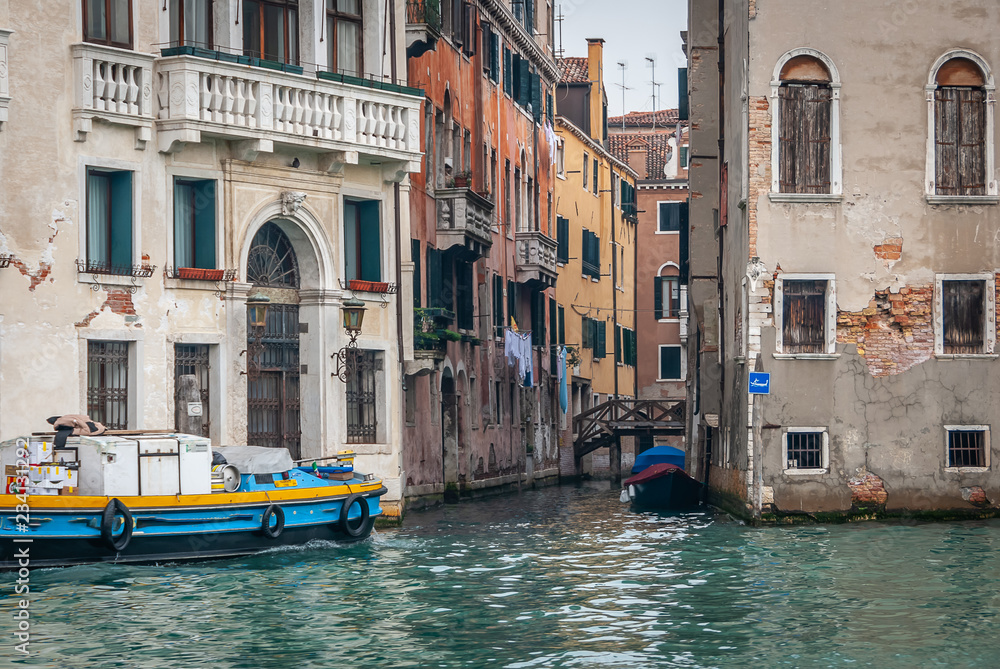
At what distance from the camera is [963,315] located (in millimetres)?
23656

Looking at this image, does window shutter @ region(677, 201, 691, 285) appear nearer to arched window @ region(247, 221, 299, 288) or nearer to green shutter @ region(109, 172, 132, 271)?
arched window @ region(247, 221, 299, 288)

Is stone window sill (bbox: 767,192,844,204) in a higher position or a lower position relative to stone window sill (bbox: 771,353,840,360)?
higher

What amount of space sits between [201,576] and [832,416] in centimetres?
1026

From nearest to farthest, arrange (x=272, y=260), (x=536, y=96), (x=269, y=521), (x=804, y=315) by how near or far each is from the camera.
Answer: (x=269, y=521)
(x=272, y=260)
(x=804, y=315)
(x=536, y=96)

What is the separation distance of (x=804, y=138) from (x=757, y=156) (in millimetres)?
789

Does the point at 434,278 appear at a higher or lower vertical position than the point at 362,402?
higher

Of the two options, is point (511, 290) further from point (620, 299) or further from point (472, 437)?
point (620, 299)

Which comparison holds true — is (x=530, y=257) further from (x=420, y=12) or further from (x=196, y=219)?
(x=196, y=219)

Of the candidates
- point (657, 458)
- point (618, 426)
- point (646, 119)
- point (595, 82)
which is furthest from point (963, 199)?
point (646, 119)

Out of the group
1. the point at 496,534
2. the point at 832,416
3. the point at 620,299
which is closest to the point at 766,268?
the point at 832,416

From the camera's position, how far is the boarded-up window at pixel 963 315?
929 inches

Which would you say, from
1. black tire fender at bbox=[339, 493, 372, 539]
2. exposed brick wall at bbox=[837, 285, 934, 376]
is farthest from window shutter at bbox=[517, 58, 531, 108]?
black tire fender at bbox=[339, 493, 372, 539]

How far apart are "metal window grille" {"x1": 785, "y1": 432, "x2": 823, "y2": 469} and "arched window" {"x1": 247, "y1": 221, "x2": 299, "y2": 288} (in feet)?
24.8

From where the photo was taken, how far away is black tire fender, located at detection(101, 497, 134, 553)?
1698 cm
